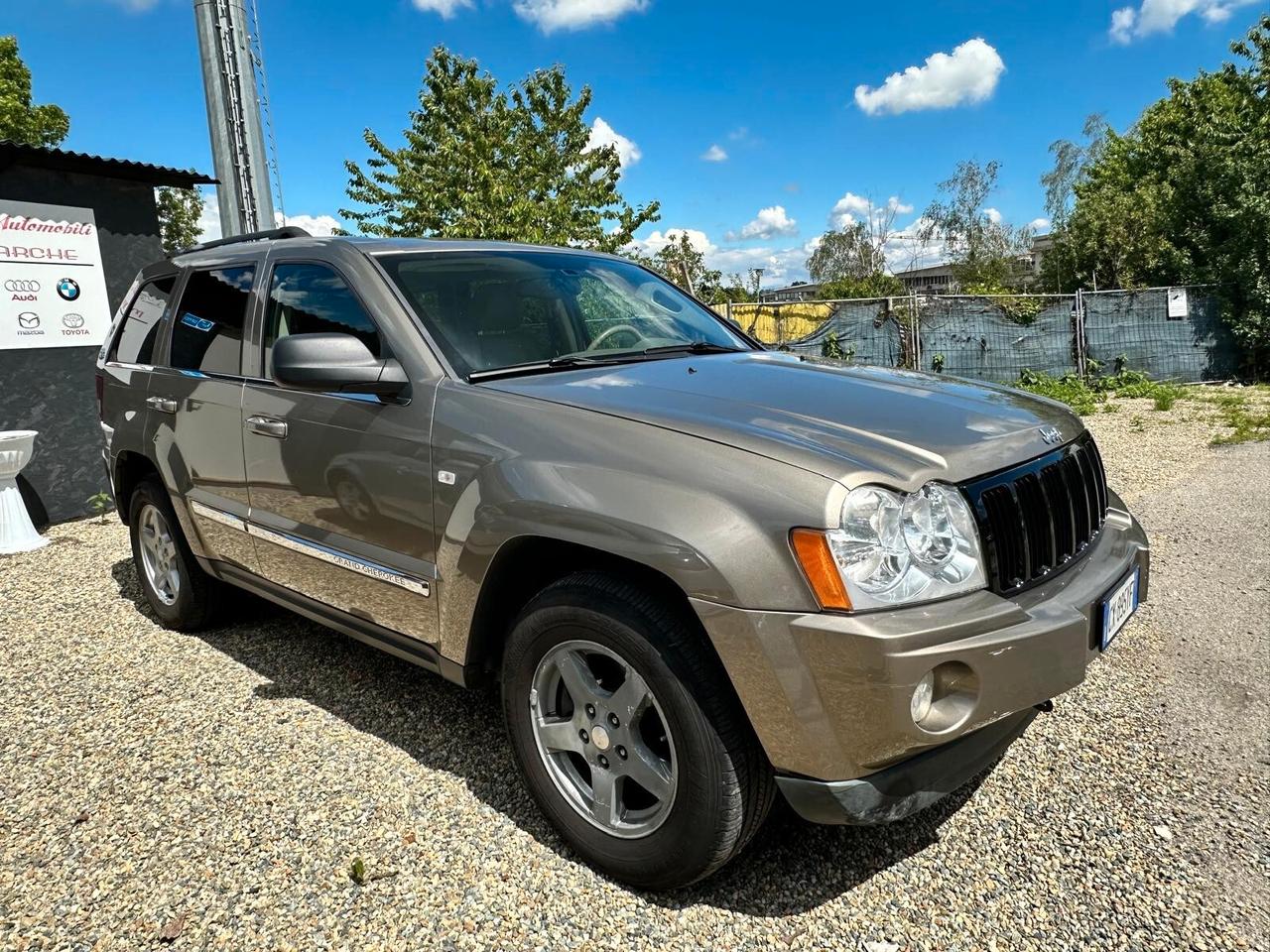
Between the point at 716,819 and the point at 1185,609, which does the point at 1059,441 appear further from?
the point at 1185,609

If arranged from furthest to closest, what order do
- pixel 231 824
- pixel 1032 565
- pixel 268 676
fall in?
pixel 268 676
pixel 231 824
pixel 1032 565

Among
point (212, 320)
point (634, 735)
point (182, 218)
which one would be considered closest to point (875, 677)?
point (634, 735)

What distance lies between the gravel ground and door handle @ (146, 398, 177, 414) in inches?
48.3

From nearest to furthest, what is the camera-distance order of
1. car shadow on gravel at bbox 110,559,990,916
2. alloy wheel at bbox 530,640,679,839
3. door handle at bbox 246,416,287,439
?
alloy wheel at bbox 530,640,679,839
car shadow on gravel at bbox 110,559,990,916
door handle at bbox 246,416,287,439

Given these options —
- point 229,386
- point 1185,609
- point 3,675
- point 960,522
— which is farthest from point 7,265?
point 1185,609

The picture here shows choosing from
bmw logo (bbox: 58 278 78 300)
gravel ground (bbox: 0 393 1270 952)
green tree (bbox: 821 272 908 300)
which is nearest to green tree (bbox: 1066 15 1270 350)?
green tree (bbox: 821 272 908 300)

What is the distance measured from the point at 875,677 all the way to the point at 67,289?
8.03 metres

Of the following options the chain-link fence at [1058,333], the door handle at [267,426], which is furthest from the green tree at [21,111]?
the door handle at [267,426]

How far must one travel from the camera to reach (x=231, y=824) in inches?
107

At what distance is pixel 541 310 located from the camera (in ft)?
10.5

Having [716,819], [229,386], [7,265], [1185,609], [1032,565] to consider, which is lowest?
[1185,609]

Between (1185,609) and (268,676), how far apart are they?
4543mm

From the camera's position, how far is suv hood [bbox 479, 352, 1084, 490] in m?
2.04

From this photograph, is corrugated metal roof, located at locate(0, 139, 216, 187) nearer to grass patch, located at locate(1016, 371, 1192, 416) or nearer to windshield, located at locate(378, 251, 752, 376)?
windshield, located at locate(378, 251, 752, 376)
